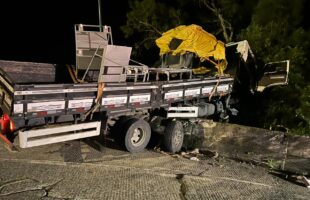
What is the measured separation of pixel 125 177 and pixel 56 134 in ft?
5.00

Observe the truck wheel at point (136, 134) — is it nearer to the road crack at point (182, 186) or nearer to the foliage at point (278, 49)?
the road crack at point (182, 186)

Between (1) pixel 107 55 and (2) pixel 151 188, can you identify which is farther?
(1) pixel 107 55

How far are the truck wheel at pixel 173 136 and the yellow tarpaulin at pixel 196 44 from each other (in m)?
2.48

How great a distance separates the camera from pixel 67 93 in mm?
6672

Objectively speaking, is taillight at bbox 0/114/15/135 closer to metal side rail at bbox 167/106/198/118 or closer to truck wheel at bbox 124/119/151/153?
truck wheel at bbox 124/119/151/153

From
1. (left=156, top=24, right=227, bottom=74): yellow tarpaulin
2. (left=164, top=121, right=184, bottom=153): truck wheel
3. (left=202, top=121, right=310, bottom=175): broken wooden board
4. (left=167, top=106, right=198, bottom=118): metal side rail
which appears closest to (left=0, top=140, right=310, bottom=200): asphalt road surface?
(left=164, top=121, right=184, bottom=153): truck wheel

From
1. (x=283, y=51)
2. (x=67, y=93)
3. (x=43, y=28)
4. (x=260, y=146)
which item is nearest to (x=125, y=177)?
(x=67, y=93)

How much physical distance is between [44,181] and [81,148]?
2.18 m

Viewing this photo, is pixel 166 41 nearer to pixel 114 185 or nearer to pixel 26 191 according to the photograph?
pixel 114 185

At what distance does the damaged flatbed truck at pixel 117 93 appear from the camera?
6.48 metres

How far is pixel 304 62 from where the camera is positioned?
1206 centimetres

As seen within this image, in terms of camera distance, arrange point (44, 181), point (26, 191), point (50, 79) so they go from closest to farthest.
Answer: point (26, 191) < point (44, 181) < point (50, 79)

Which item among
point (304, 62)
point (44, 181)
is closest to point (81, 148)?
point (44, 181)

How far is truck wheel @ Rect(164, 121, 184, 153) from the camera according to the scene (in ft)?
28.9
